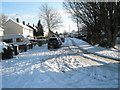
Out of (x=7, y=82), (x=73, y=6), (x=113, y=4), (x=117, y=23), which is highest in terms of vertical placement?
(x=73, y=6)

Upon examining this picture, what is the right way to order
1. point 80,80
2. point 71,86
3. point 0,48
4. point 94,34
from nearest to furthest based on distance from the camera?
point 71,86
point 80,80
point 0,48
point 94,34

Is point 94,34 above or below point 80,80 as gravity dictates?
above

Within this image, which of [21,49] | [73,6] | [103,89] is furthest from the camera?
[73,6]

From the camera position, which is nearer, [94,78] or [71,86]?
[71,86]

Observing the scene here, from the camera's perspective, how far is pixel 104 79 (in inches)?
252

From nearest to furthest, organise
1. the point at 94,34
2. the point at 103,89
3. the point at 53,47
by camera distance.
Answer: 1. the point at 103,89
2. the point at 53,47
3. the point at 94,34

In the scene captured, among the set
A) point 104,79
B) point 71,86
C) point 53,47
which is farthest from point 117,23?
point 71,86

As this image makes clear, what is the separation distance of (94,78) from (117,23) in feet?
49.3

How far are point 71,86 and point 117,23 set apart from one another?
643 inches

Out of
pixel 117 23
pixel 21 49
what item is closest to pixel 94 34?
pixel 117 23

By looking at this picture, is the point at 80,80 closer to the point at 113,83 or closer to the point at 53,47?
the point at 113,83

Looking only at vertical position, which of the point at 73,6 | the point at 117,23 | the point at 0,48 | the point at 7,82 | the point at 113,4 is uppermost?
the point at 73,6

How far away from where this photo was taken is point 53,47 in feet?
71.6

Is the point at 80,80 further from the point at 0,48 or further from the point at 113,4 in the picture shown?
the point at 113,4
